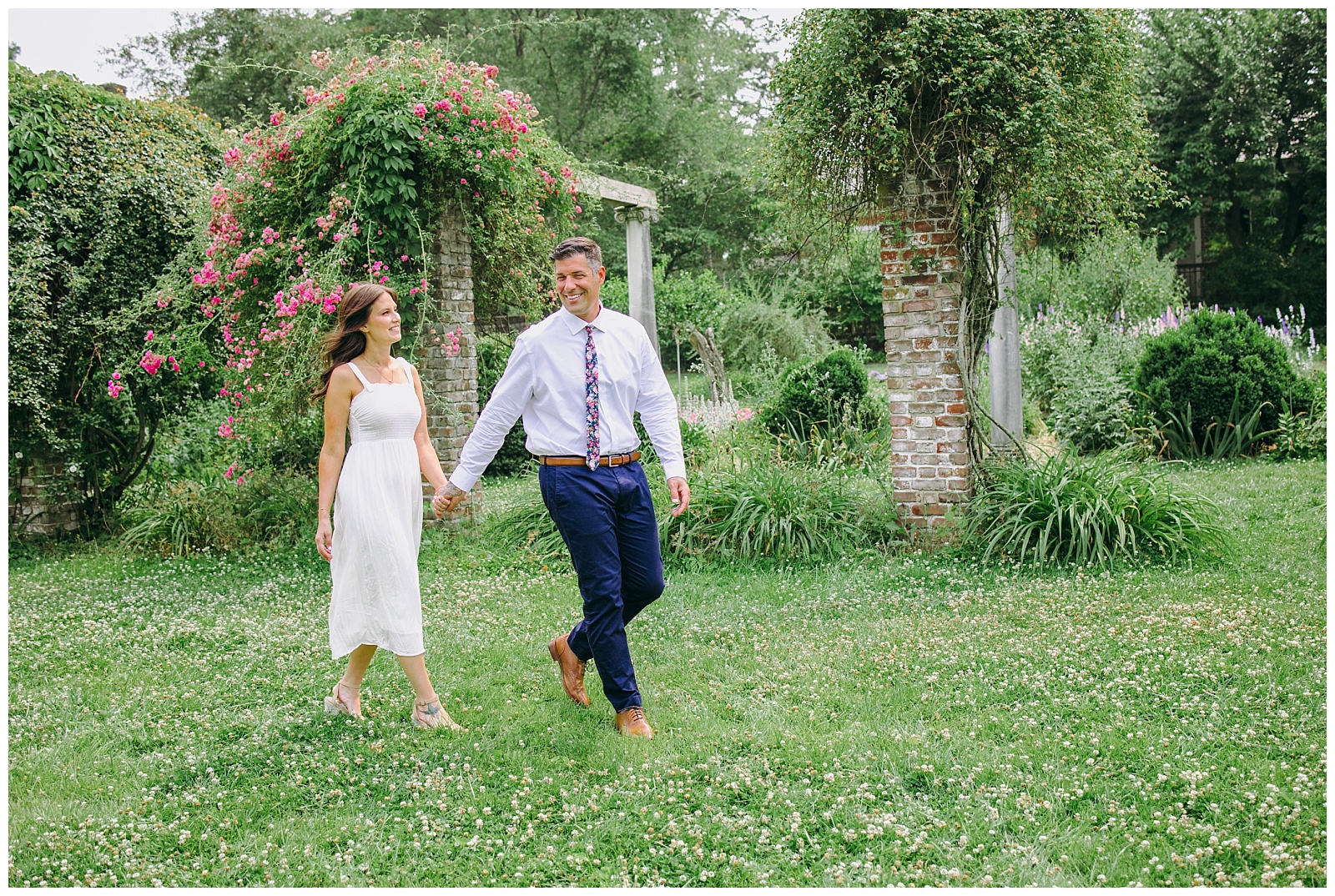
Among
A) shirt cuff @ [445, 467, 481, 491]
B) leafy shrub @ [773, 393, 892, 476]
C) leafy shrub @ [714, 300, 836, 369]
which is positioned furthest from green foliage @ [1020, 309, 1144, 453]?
shirt cuff @ [445, 467, 481, 491]

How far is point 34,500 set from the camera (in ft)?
27.8

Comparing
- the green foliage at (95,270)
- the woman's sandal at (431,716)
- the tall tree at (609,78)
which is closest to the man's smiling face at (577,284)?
the woman's sandal at (431,716)

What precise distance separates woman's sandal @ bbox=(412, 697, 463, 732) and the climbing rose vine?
3.37 meters

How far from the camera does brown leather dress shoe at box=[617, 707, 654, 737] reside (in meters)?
3.60

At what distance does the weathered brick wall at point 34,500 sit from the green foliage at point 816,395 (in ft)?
20.7

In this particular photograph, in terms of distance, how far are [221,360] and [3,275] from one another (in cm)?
232

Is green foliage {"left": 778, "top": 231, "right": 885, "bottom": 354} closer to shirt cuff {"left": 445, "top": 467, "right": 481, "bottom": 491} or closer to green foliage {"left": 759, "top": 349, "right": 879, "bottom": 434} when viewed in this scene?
green foliage {"left": 759, "top": 349, "right": 879, "bottom": 434}

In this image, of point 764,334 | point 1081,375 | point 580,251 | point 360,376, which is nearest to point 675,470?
point 580,251

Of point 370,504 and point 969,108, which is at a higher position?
point 969,108

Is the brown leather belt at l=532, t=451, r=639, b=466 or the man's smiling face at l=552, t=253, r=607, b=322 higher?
the man's smiling face at l=552, t=253, r=607, b=322

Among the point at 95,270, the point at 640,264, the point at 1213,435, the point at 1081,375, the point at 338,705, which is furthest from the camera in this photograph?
the point at 640,264

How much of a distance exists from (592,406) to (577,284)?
1.51 ft

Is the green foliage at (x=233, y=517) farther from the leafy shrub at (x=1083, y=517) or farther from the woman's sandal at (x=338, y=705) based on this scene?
the leafy shrub at (x=1083, y=517)

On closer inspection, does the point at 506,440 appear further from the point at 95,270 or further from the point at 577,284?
the point at 577,284
